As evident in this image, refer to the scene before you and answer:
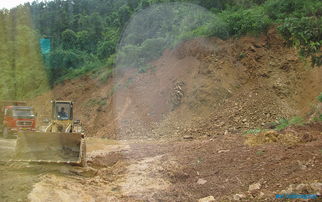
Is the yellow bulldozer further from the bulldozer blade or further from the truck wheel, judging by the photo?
the truck wheel

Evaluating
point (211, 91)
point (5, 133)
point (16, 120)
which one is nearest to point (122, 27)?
point (211, 91)

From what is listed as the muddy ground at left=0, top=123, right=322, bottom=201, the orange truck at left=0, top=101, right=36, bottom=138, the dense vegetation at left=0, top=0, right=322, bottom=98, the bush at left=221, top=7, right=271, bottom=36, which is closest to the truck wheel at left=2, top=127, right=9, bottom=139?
the orange truck at left=0, top=101, right=36, bottom=138

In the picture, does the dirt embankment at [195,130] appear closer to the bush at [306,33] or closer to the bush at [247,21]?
the bush at [247,21]

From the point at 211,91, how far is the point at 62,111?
1115cm

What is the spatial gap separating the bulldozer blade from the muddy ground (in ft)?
2.33

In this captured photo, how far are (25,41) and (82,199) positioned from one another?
38.9m

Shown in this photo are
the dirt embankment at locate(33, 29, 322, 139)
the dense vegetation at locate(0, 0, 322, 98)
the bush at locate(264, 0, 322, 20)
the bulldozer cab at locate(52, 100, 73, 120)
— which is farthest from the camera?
the bush at locate(264, 0, 322, 20)

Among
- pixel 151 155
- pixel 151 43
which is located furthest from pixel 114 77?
pixel 151 155

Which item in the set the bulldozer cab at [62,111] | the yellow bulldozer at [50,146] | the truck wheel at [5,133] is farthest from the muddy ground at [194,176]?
the truck wheel at [5,133]

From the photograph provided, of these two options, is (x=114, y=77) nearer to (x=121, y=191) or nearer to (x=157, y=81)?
(x=157, y=81)

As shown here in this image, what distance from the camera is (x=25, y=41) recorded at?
42.2 m

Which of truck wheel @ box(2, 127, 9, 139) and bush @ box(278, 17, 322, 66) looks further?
truck wheel @ box(2, 127, 9, 139)

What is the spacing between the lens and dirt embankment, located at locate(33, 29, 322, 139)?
19.7 meters

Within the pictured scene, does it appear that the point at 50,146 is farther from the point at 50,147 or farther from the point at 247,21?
the point at 247,21
